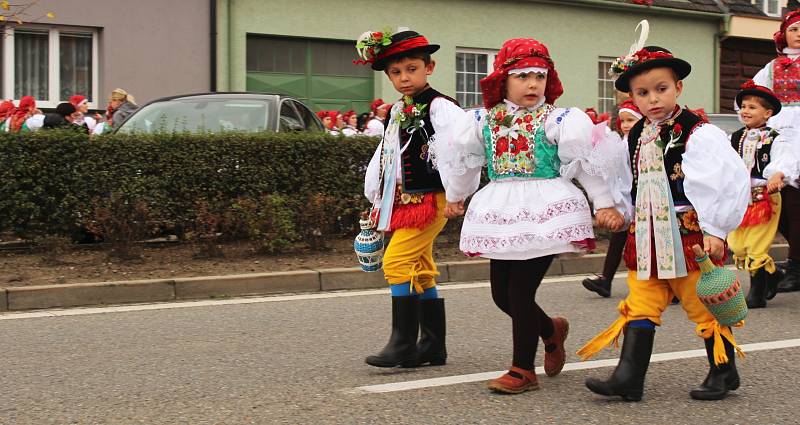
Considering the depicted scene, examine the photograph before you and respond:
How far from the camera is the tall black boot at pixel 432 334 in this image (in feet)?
19.6

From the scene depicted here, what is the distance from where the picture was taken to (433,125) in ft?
18.9

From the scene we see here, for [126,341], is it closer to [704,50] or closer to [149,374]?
[149,374]

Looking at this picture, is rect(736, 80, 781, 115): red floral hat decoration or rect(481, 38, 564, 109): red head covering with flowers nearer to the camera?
rect(481, 38, 564, 109): red head covering with flowers

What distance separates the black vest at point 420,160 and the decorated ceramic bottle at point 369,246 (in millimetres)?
353

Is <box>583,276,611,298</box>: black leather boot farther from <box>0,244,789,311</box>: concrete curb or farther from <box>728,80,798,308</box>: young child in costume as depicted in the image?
<box>0,244,789,311</box>: concrete curb

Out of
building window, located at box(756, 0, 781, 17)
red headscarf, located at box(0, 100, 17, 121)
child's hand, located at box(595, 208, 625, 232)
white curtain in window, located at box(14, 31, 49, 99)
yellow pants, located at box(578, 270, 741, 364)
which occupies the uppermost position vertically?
building window, located at box(756, 0, 781, 17)

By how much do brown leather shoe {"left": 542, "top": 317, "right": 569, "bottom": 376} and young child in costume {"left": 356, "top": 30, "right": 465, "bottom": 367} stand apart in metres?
0.72

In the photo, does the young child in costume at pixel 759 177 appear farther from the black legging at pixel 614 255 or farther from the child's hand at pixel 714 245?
the child's hand at pixel 714 245

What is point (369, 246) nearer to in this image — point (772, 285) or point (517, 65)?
point (517, 65)

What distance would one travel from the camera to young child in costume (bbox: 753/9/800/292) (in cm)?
830

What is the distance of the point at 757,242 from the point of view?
8.51 meters

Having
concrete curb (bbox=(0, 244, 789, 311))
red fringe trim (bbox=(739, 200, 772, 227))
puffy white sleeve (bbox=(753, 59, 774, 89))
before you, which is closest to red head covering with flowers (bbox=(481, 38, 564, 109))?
red fringe trim (bbox=(739, 200, 772, 227))

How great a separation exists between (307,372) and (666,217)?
205 cm

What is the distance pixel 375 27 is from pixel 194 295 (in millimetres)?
12491
